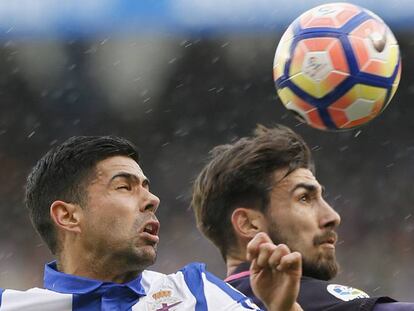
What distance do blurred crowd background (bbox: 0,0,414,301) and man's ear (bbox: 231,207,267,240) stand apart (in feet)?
17.0

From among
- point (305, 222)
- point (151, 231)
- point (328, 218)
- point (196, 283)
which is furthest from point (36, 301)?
point (328, 218)

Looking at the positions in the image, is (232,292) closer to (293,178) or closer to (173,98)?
(293,178)

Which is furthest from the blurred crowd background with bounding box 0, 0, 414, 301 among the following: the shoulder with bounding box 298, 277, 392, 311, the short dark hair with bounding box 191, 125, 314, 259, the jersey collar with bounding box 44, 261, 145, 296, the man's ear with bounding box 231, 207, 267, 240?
the shoulder with bounding box 298, 277, 392, 311

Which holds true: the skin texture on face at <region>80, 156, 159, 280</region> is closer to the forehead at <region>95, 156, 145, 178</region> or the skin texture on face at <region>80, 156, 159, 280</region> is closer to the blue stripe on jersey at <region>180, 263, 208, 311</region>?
the forehead at <region>95, 156, 145, 178</region>

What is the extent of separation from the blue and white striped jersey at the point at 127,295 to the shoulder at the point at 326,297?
23 centimetres

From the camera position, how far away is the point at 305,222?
Result: 3.52 m

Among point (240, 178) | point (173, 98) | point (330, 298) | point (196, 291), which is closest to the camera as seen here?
point (330, 298)

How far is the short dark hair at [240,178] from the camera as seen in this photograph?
3672 mm

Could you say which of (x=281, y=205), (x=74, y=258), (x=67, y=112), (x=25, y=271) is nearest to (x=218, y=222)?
(x=281, y=205)

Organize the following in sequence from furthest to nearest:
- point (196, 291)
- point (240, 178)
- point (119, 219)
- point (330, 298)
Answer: point (240, 178)
point (119, 219)
point (196, 291)
point (330, 298)

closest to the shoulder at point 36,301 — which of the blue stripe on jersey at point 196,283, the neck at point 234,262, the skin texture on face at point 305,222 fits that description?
the blue stripe on jersey at point 196,283

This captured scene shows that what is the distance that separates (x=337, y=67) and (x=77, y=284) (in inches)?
52.3

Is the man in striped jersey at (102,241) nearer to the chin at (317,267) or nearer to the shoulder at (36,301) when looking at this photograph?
the shoulder at (36,301)

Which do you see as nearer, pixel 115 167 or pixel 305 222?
pixel 305 222
